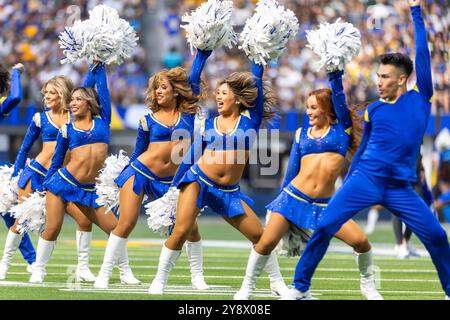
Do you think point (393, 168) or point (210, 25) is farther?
point (210, 25)

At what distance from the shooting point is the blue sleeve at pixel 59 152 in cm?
870

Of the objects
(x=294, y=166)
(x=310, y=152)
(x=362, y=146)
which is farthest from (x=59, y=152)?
(x=362, y=146)

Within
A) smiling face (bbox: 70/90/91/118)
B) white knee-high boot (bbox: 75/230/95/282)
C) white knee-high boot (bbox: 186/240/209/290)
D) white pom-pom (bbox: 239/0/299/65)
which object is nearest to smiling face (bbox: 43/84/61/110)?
smiling face (bbox: 70/90/91/118)

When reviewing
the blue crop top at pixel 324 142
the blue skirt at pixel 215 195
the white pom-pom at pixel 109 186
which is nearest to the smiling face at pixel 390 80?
the blue crop top at pixel 324 142

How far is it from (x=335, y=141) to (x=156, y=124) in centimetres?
158

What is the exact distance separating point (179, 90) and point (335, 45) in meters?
1.68

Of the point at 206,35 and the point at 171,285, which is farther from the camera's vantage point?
the point at 171,285

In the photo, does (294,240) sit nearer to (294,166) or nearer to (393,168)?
(294,166)

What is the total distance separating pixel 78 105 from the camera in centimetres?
869

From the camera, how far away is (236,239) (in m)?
15.7

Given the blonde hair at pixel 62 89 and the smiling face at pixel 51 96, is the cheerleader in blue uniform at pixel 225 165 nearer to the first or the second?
the blonde hair at pixel 62 89

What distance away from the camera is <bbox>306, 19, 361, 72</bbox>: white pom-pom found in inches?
275
